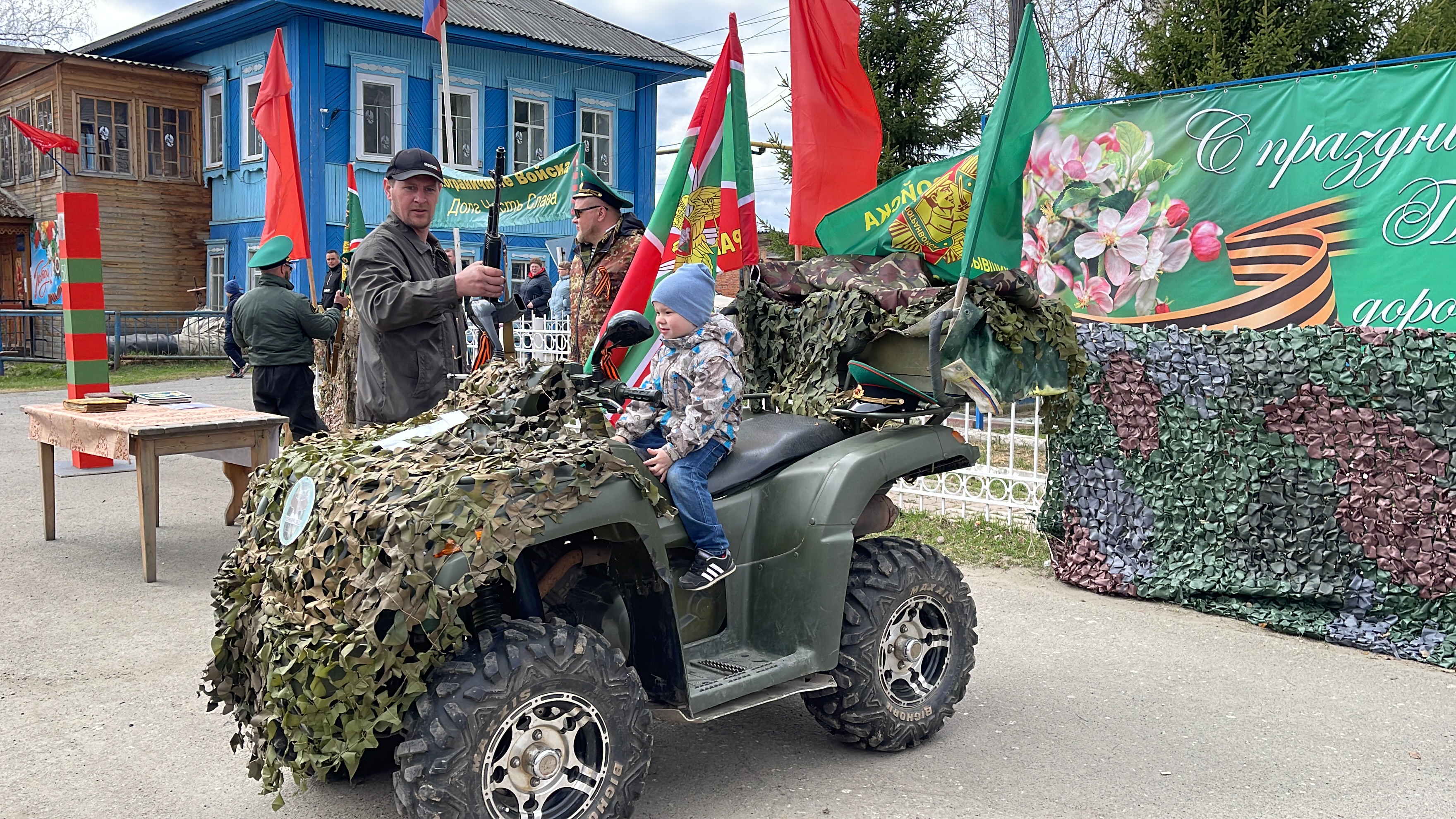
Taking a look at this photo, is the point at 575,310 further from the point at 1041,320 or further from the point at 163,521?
the point at 163,521

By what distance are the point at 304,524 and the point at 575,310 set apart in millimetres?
3109

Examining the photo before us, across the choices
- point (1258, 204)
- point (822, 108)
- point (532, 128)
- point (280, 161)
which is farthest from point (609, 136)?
point (822, 108)

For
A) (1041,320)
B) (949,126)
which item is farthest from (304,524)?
(949,126)

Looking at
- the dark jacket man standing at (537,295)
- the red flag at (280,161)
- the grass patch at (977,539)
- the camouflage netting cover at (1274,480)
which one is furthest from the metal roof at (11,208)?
the camouflage netting cover at (1274,480)

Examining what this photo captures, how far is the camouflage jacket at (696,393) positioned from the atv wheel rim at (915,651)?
1.01m

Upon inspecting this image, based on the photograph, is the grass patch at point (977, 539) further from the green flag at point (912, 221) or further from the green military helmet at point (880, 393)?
the green military helmet at point (880, 393)

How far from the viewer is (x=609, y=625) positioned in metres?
3.78

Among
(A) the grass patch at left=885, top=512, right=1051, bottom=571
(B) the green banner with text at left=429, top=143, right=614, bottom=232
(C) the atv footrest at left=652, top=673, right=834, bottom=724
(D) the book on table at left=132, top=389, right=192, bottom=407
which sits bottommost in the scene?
(A) the grass patch at left=885, top=512, right=1051, bottom=571

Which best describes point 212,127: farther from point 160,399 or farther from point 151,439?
point 151,439

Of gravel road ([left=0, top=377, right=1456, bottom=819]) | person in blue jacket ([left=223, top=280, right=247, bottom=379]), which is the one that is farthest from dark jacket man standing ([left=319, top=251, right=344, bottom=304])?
gravel road ([left=0, top=377, right=1456, bottom=819])

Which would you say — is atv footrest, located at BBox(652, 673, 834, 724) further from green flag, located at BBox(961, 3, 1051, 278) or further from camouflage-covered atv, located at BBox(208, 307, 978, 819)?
green flag, located at BBox(961, 3, 1051, 278)

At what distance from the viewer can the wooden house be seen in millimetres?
22984

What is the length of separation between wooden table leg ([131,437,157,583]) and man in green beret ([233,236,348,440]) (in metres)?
2.00

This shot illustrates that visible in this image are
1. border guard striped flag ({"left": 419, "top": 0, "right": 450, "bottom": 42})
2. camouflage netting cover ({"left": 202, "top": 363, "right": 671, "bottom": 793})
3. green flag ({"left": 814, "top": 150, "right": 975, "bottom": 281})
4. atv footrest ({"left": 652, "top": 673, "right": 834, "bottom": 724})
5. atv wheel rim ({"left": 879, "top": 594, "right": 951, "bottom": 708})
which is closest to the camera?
camouflage netting cover ({"left": 202, "top": 363, "right": 671, "bottom": 793})
